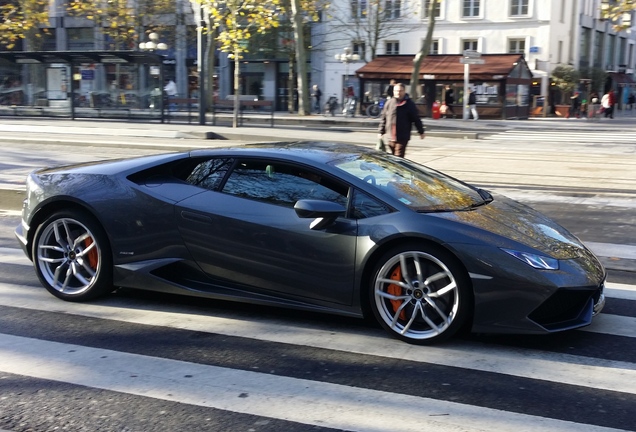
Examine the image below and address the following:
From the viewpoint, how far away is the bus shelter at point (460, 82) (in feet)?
126

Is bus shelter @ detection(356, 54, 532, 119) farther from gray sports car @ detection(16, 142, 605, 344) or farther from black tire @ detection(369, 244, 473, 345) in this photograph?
black tire @ detection(369, 244, 473, 345)

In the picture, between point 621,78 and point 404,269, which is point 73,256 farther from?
point 621,78

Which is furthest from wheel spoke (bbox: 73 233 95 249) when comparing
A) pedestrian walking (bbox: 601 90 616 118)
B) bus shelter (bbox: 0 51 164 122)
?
pedestrian walking (bbox: 601 90 616 118)

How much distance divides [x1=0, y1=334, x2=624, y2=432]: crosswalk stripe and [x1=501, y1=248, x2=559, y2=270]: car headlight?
1120 mm

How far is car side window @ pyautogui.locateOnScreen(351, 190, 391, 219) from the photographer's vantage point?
196 inches

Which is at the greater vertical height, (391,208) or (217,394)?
(391,208)

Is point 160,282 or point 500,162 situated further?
point 500,162

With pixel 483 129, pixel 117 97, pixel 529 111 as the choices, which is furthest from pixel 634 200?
pixel 529 111

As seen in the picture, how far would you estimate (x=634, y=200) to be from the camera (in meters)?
11.8

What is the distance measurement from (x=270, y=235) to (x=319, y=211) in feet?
1.54

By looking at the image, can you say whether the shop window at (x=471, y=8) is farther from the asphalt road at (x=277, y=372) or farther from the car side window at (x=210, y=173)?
the car side window at (x=210, y=173)

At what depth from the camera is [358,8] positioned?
48781 millimetres

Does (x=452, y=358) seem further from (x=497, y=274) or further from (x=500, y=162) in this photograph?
(x=500, y=162)

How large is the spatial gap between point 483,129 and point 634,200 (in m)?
18.4
